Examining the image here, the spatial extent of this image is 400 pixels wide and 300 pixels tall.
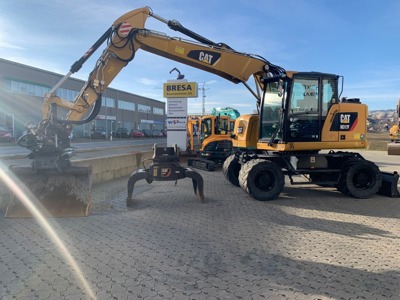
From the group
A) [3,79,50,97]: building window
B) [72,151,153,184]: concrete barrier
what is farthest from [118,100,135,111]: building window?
[72,151,153,184]: concrete barrier

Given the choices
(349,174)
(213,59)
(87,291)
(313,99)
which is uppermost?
(213,59)

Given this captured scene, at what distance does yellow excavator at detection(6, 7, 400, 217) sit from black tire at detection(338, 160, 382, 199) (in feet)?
0.08

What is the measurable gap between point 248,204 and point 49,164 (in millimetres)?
4391

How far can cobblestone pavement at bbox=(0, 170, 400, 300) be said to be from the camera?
3.57m

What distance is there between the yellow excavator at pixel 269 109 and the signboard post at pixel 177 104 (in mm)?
7249

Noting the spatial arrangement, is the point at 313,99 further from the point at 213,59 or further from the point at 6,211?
the point at 6,211

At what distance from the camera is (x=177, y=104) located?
54.5ft

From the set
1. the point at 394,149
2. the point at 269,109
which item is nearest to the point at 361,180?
the point at 269,109

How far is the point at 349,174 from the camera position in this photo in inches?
331

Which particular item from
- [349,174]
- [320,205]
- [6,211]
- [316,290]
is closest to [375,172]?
[349,174]

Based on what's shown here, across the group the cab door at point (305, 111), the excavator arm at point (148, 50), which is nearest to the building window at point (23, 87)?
the excavator arm at point (148, 50)

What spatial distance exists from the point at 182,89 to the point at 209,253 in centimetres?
1273

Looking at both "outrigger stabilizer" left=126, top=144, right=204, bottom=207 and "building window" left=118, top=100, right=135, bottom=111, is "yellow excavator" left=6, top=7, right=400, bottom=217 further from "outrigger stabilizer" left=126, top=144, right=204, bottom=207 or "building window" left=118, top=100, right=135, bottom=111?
"building window" left=118, top=100, right=135, bottom=111

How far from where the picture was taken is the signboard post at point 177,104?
16.5 metres
